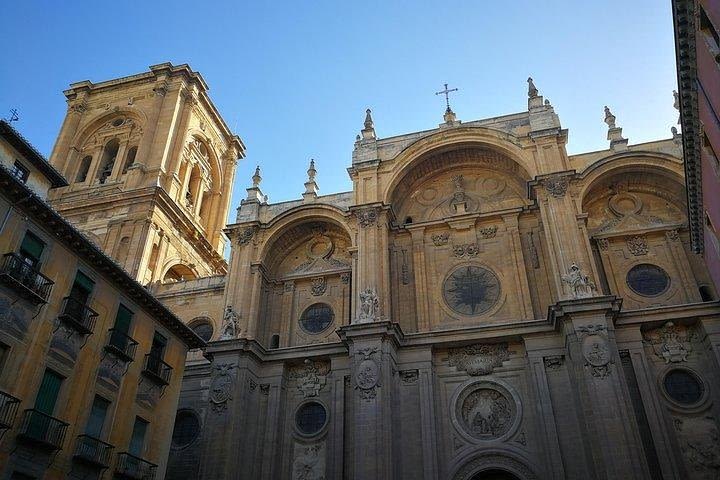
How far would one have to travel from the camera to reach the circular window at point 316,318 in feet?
90.2

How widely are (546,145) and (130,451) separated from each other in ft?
67.0

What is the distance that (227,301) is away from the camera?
27406mm

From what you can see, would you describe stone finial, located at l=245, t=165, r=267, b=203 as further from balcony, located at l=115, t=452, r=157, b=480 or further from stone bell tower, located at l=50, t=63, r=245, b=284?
balcony, located at l=115, t=452, r=157, b=480

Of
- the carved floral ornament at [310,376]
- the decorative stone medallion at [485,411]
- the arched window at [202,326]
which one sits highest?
the arched window at [202,326]

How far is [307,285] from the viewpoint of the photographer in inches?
1135

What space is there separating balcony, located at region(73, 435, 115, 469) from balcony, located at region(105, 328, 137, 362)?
263cm

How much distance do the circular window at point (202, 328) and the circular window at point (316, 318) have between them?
196 inches

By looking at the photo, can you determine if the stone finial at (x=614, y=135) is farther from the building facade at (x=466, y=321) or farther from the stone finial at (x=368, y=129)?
the stone finial at (x=368, y=129)

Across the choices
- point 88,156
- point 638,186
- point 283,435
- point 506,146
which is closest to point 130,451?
point 283,435

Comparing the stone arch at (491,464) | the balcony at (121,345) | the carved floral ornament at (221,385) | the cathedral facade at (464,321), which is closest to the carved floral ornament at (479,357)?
the cathedral facade at (464,321)

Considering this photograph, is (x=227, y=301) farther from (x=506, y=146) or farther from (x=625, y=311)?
(x=625, y=311)

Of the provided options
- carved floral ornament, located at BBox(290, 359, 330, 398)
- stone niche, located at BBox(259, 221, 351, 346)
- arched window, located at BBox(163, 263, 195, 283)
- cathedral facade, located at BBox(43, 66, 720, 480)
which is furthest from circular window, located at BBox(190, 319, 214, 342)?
arched window, located at BBox(163, 263, 195, 283)

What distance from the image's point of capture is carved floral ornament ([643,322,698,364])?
22234 millimetres

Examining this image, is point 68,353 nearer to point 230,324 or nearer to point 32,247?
point 32,247
